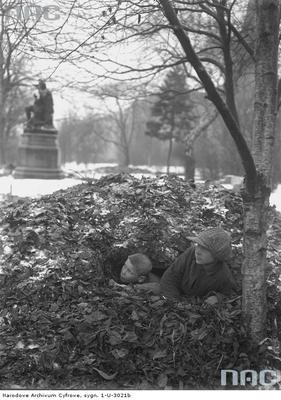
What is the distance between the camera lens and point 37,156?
16953mm

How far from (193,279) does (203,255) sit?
0.28 meters

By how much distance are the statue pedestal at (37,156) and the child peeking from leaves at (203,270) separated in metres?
13.6

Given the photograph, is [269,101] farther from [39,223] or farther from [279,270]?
[39,223]

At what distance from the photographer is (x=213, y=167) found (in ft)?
81.1

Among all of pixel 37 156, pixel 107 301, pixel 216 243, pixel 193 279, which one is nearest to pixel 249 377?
pixel 193 279

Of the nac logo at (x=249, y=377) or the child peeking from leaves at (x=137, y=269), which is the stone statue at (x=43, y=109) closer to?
the child peeking from leaves at (x=137, y=269)

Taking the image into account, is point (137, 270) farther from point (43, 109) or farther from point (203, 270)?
point (43, 109)

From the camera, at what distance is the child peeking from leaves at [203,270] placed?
371 cm

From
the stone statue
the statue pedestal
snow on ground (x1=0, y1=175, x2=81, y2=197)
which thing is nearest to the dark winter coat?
snow on ground (x1=0, y1=175, x2=81, y2=197)

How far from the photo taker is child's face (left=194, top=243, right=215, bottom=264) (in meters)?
3.71

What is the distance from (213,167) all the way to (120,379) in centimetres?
2224

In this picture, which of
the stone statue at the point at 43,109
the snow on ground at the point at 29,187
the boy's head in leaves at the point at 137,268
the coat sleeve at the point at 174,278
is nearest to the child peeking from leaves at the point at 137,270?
the boy's head in leaves at the point at 137,268

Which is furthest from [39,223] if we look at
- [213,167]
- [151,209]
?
[213,167]

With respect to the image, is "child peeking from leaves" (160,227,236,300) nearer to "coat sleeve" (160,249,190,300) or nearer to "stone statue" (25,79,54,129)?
"coat sleeve" (160,249,190,300)
